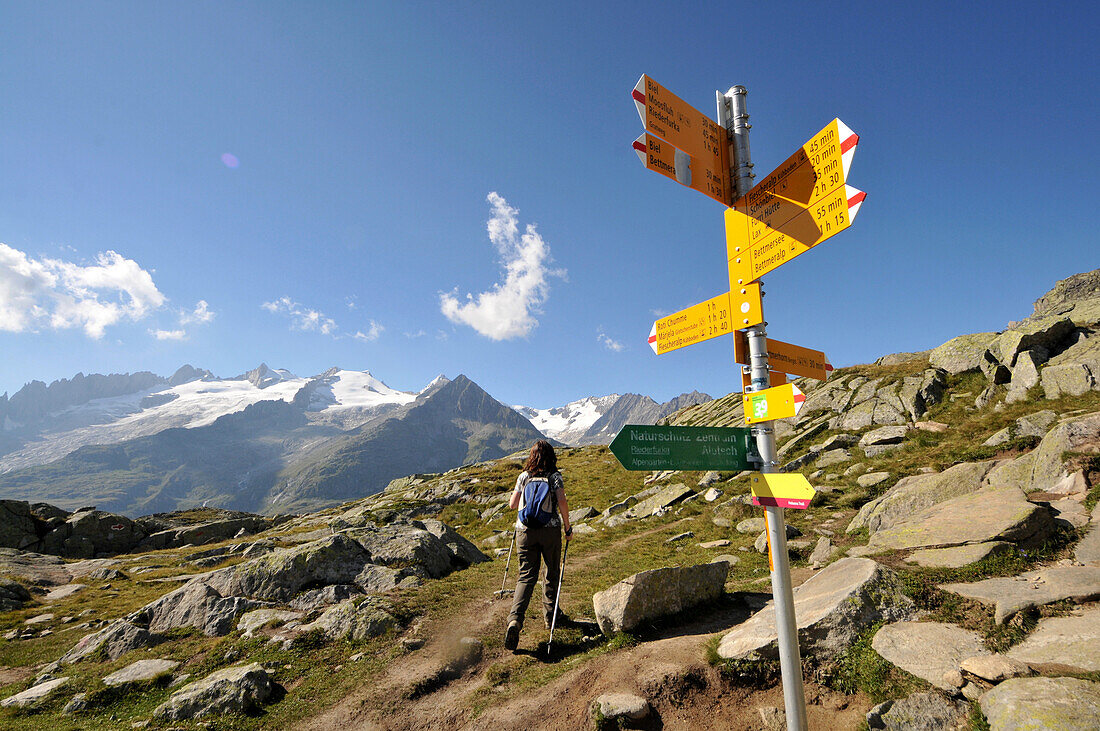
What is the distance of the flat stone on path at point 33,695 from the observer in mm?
9148

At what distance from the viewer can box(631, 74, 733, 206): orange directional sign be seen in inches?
190

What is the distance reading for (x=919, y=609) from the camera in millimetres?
7055

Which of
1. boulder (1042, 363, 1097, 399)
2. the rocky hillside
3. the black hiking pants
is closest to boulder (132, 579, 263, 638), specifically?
the rocky hillside

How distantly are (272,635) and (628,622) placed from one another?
8758 mm

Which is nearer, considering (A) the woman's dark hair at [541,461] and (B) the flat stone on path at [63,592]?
(A) the woman's dark hair at [541,461]

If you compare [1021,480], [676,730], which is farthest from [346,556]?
[1021,480]

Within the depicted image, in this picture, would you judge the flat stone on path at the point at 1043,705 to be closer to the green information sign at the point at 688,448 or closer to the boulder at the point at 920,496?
the green information sign at the point at 688,448

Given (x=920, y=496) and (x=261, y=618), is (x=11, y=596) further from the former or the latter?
(x=920, y=496)

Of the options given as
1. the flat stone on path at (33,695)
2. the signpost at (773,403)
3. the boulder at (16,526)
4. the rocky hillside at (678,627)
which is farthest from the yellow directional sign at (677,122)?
the boulder at (16,526)

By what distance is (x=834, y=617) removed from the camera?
Result: 22.5 feet

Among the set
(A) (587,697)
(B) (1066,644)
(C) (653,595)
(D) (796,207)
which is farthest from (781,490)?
(C) (653,595)

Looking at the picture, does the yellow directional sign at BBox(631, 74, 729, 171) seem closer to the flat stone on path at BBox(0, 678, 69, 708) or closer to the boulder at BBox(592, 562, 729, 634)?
the boulder at BBox(592, 562, 729, 634)

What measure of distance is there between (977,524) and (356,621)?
1417 cm

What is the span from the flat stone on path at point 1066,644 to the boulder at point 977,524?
2.98 metres
